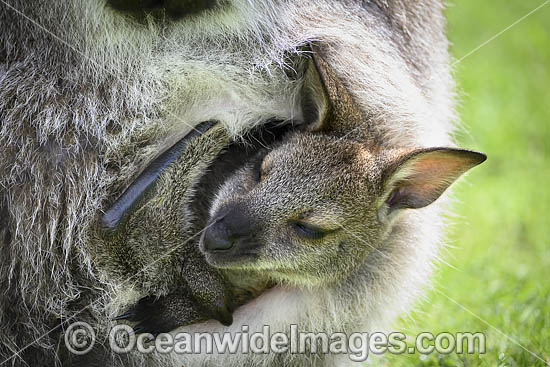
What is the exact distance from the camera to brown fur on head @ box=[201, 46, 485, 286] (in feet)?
9.25

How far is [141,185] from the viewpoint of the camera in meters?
2.87

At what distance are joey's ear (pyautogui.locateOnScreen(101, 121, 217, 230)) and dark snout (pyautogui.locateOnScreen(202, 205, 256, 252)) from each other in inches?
10.7

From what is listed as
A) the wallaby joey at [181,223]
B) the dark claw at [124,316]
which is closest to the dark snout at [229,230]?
the wallaby joey at [181,223]

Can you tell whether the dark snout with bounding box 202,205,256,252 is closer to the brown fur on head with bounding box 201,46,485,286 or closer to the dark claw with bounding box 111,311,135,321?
the brown fur on head with bounding box 201,46,485,286

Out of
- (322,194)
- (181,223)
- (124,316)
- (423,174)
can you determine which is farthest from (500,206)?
(124,316)

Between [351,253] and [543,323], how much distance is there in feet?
4.99

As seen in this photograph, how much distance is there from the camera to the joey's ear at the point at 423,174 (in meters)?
2.79

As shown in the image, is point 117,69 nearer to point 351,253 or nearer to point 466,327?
point 351,253

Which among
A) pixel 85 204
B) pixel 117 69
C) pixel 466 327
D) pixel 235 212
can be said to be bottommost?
pixel 466 327

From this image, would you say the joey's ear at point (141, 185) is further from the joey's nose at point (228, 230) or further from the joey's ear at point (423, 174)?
the joey's ear at point (423, 174)

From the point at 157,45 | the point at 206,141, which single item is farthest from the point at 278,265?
the point at 157,45

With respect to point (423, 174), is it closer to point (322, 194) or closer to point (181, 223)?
point (322, 194)

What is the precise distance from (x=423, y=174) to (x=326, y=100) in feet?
1.44

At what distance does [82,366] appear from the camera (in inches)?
121
